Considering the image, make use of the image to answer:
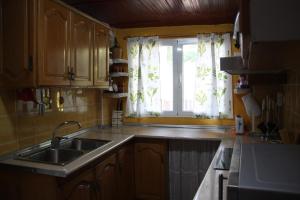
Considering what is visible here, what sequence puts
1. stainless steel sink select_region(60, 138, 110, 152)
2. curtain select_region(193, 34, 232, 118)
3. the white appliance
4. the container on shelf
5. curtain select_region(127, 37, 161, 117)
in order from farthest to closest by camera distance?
the container on shelf
curtain select_region(127, 37, 161, 117)
curtain select_region(193, 34, 232, 118)
stainless steel sink select_region(60, 138, 110, 152)
the white appliance

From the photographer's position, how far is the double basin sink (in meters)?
1.93

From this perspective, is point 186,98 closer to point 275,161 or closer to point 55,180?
point 55,180

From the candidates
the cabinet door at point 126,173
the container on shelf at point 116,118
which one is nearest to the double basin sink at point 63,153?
the cabinet door at point 126,173

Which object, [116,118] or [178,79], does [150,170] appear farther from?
[178,79]

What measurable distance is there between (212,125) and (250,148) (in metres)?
2.33

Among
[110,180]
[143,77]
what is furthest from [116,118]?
[110,180]

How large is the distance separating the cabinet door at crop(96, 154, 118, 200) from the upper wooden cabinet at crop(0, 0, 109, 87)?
708mm

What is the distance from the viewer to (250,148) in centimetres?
87

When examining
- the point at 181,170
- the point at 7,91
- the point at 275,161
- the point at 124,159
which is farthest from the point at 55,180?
the point at 181,170

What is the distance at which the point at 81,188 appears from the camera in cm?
187

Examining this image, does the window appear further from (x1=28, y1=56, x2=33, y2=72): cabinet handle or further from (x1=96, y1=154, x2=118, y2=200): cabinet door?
(x1=28, y1=56, x2=33, y2=72): cabinet handle

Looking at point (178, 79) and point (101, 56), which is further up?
point (101, 56)

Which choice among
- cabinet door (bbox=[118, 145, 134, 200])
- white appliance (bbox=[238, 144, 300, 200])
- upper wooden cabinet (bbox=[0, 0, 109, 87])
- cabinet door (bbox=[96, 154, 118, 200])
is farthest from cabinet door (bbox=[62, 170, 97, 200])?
white appliance (bbox=[238, 144, 300, 200])

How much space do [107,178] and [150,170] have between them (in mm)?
674
